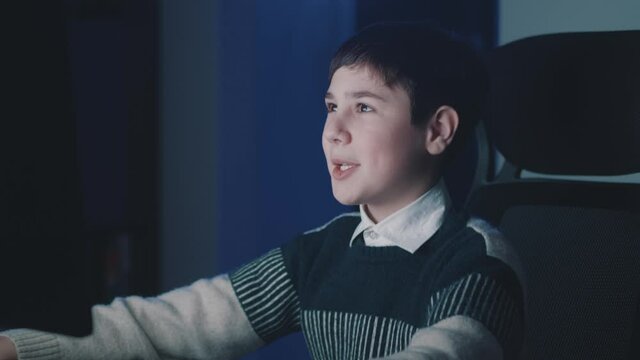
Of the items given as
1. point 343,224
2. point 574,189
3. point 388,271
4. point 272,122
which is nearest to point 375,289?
point 388,271

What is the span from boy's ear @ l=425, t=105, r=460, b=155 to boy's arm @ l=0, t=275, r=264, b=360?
1.10 feet

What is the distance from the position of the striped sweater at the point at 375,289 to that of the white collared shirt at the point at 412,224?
0.01 meters

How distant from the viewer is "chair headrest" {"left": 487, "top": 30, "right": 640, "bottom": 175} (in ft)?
3.31

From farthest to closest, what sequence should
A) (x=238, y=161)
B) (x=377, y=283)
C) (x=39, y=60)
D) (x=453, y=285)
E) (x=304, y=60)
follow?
(x=238, y=161) < (x=304, y=60) < (x=377, y=283) < (x=453, y=285) < (x=39, y=60)

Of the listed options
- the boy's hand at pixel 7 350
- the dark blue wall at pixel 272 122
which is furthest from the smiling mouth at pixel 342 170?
the dark blue wall at pixel 272 122

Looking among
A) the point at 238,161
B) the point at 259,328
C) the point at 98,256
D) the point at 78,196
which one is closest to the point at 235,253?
the point at 238,161

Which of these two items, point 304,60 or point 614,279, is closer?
point 614,279

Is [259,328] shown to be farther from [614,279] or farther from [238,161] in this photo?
[238,161]

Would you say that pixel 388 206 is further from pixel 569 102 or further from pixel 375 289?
pixel 569 102

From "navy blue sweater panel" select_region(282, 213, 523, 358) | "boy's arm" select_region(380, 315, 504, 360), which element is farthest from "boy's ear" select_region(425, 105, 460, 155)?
"boy's arm" select_region(380, 315, 504, 360)

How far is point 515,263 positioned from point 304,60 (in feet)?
2.91

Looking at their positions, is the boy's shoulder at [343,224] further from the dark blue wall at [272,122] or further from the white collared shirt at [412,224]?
the dark blue wall at [272,122]

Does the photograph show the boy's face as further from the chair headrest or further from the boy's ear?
the chair headrest

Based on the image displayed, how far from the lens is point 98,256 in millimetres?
1879
